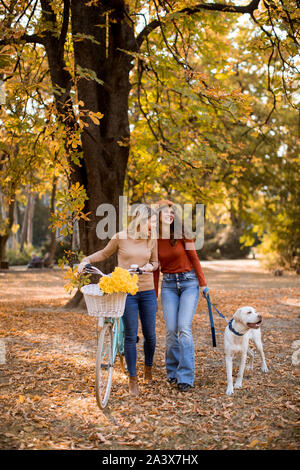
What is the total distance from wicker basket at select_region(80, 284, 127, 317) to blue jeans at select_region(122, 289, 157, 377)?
58 centimetres

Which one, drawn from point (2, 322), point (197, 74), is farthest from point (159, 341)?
point (197, 74)

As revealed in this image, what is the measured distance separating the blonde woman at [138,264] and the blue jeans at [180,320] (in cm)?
33

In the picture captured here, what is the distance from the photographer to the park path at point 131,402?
12.3 feet

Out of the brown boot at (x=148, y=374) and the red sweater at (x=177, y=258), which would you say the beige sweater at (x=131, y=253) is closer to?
the red sweater at (x=177, y=258)

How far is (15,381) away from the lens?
525cm

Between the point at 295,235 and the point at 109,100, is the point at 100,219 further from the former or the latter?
the point at 295,235

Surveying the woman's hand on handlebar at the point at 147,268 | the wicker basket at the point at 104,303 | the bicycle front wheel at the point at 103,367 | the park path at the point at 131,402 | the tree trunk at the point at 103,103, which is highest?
the tree trunk at the point at 103,103

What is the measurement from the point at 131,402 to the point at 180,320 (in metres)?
A: 1.06

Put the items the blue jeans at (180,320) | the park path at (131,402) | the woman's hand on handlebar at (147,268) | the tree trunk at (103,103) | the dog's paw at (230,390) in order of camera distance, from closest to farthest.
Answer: the park path at (131,402) < the woman's hand on handlebar at (147,268) < the dog's paw at (230,390) < the blue jeans at (180,320) < the tree trunk at (103,103)

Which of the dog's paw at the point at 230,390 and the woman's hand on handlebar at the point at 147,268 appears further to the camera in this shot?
the dog's paw at the point at 230,390

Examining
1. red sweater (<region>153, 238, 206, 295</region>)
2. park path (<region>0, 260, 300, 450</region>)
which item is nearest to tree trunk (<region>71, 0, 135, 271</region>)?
park path (<region>0, 260, 300, 450</region>)

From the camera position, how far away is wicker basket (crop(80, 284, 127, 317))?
422cm

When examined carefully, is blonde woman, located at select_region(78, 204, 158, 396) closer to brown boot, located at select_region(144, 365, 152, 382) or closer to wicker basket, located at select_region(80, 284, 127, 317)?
brown boot, located at select_region(144, 365, 152, 382)

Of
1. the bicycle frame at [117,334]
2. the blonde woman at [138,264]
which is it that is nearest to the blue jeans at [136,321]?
the blonde woman at [138,264]
